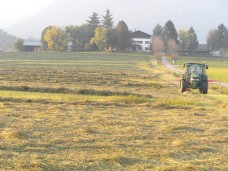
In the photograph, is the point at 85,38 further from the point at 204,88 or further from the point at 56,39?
the point at 204,88

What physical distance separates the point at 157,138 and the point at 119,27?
125m

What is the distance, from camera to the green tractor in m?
29.1

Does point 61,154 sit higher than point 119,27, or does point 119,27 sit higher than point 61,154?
point 119,27

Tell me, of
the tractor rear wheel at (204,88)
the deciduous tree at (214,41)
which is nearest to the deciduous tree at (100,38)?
the deciduous tree at (214,41)

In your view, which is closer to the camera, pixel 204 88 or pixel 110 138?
pixel 110 138

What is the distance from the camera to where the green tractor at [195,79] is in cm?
2908

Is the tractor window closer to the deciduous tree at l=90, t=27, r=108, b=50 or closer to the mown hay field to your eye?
the mown hay field

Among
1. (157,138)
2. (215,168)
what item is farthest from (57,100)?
(215,168)

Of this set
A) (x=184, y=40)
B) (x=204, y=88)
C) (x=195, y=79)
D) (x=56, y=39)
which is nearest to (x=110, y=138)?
(x=195, y=79)

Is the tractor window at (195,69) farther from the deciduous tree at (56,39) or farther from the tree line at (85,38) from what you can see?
the deciduous tree at (56,39)

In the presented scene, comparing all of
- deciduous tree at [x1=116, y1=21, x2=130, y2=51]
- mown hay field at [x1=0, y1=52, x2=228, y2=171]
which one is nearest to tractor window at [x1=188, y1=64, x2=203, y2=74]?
mown hay field at [x1=0, y1=52, x2=228, y2=171]

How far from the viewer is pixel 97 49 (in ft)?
429

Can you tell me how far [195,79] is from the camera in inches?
1144

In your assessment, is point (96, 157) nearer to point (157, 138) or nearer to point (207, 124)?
point (157, 138)
